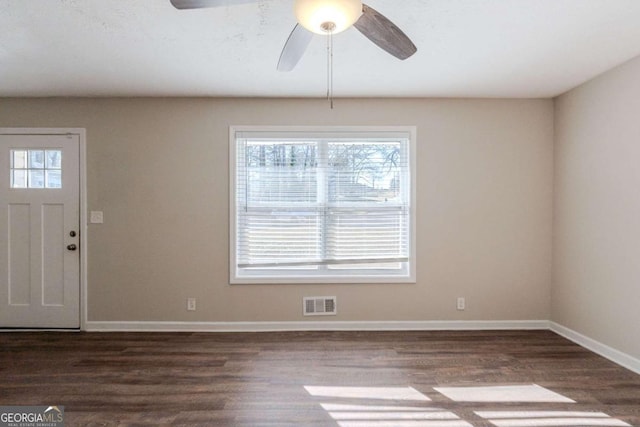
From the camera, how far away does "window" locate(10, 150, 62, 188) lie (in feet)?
11.6

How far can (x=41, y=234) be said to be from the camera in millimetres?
3535

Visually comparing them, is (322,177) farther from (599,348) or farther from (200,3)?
(599,348)

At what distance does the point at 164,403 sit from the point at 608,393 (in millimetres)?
2976

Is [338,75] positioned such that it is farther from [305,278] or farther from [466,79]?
[305,278]

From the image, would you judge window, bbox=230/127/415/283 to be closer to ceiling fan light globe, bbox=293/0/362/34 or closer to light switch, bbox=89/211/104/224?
light switch, bbox=89/211/104/224

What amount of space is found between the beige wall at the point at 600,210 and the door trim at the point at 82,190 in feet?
15.8

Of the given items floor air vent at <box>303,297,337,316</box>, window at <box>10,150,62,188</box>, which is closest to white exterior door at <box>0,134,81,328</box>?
window at <box>10,150,62,188</box>

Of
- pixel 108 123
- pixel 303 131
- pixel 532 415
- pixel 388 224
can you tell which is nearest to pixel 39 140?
pixel 108 123

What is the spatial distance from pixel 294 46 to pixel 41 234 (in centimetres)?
336

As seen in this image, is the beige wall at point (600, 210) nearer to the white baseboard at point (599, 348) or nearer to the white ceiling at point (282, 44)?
the white baseboard at point (599, 348)

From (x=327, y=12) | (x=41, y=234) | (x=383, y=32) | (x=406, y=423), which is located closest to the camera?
(x=327, y=12)

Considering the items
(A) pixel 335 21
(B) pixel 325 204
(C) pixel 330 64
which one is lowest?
(B) pixel 325 204

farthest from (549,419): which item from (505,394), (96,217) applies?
(96,217)

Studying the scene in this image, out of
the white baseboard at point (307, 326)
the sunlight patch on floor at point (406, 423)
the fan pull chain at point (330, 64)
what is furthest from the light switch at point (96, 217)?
the sunlight patch on floor at point (406, 423)
